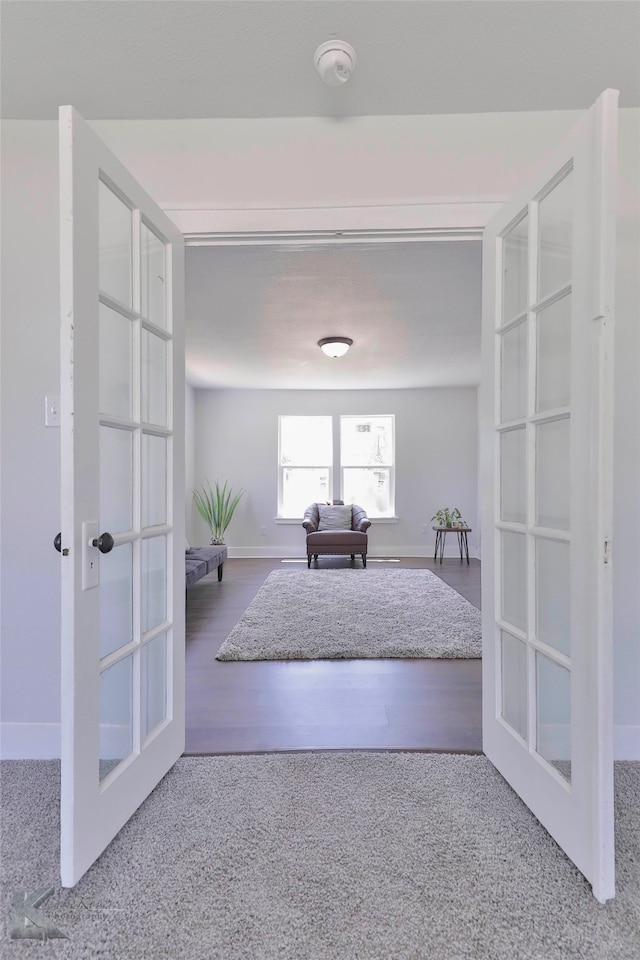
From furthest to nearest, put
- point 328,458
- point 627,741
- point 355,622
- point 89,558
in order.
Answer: point 328,458 → point 355,622 → point 627,741 → point 89,558

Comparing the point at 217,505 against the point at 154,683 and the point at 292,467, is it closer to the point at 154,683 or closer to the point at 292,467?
the point at 292,467

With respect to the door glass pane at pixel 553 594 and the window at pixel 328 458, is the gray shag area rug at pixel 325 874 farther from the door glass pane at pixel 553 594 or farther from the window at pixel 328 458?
the window at pixel 328 458

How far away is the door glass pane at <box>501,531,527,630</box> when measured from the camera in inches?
64.6

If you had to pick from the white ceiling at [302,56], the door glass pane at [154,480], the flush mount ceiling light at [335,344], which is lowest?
the door glass pane at [154,480]

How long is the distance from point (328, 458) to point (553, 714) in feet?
20.6

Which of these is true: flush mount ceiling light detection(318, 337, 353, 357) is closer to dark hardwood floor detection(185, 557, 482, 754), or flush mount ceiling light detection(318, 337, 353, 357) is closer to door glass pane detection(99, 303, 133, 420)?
dark hardwood floor detection(185, 557, 482, 754)

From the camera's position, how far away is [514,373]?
Result: 173 cm

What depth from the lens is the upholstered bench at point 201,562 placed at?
4.41 m

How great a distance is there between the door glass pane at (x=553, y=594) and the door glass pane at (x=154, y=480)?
132 centimetres

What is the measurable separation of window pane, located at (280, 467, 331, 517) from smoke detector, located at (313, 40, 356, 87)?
611 cm

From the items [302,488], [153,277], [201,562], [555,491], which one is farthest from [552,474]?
[302,488]

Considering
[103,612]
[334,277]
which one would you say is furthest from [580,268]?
[334,277]

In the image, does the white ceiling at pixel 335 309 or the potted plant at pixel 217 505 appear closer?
the white ceiling at pixel 335 309

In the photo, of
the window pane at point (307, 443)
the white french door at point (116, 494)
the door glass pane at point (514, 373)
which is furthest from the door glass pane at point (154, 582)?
the window pane at point (307, 443)
